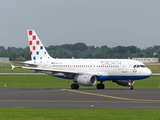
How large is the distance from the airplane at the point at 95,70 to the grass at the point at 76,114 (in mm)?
26041

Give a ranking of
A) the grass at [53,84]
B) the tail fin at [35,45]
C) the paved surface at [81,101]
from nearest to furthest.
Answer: the paved surface at [81,101] < the grass at [53,84] < the tail fin at [35,45]

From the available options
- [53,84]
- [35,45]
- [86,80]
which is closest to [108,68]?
[86,80]

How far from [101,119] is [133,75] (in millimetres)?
30918

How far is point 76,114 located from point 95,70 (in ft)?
102

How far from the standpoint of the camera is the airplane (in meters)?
52.3

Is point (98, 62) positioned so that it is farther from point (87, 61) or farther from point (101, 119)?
point (101, 119)

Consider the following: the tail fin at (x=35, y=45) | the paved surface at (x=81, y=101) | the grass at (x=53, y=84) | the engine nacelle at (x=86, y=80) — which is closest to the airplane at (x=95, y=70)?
the engine nacelle at (x=86, y=80)

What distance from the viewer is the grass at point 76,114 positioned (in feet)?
73.2

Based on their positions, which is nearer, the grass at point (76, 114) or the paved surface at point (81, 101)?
the grass at point (76, 114)

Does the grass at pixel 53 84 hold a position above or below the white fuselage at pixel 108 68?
below

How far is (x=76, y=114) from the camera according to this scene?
2403 cm

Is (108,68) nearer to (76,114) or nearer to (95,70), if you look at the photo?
Answer: (95,70)

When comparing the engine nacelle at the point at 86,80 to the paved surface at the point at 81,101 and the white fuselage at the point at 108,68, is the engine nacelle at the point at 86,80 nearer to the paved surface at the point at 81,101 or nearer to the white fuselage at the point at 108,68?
the white fuselage at the point at 108,68

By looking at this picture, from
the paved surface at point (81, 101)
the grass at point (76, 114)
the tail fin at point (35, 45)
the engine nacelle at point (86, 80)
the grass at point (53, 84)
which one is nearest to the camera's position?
the grass at point (76, 114)
